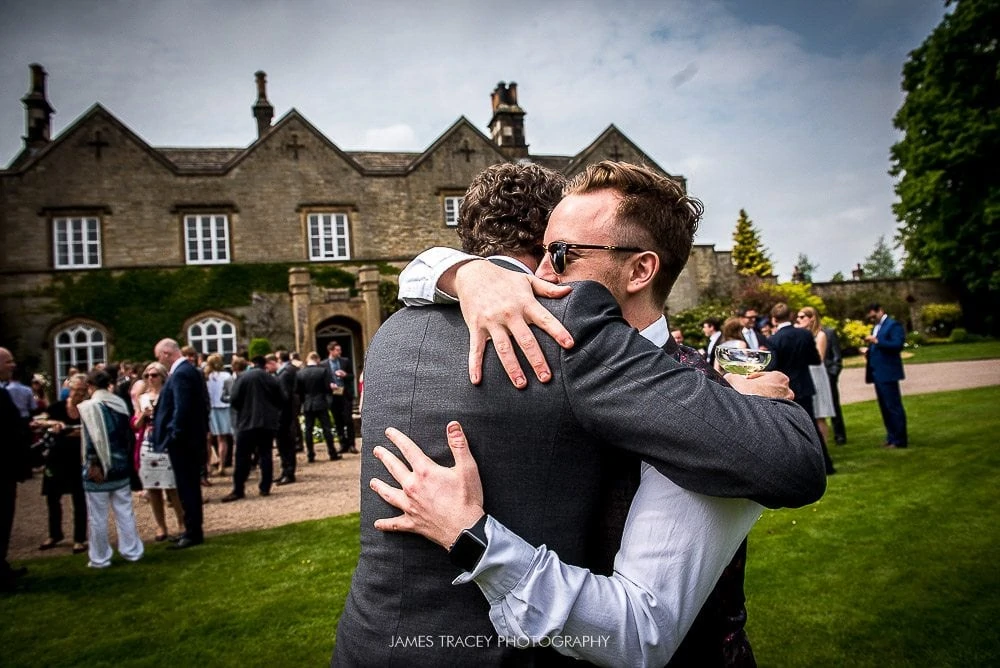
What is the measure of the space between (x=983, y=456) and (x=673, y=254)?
8412 millimetres

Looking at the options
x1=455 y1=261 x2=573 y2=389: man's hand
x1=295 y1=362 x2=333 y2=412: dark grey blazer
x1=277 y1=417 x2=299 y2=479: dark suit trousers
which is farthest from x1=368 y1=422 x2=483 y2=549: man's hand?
x1=295 y1=362 x2=333 y2=412: dark grey blazer

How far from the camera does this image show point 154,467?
7.57m

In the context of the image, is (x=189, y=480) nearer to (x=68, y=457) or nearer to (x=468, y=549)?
(x=68, y=457)

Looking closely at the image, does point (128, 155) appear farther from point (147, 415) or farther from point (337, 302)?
point (147, 415)

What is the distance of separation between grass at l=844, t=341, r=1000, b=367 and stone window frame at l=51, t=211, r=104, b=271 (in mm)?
28063

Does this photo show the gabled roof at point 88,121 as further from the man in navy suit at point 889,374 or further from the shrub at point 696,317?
the man in navy suit at point 889,374

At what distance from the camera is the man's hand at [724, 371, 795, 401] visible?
152cm

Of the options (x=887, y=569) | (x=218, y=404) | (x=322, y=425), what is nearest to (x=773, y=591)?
(x=887, y=569)

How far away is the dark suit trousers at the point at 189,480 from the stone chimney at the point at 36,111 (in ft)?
84.0

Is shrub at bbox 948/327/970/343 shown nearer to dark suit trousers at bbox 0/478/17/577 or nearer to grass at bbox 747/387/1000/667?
grass at bbox 747/387/1000/667

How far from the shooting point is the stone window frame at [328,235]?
979 inches

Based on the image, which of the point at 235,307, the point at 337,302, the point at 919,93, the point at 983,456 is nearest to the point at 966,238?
the point at 919,93

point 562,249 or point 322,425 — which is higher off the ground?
point 562,249

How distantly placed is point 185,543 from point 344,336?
18174 millimetres
